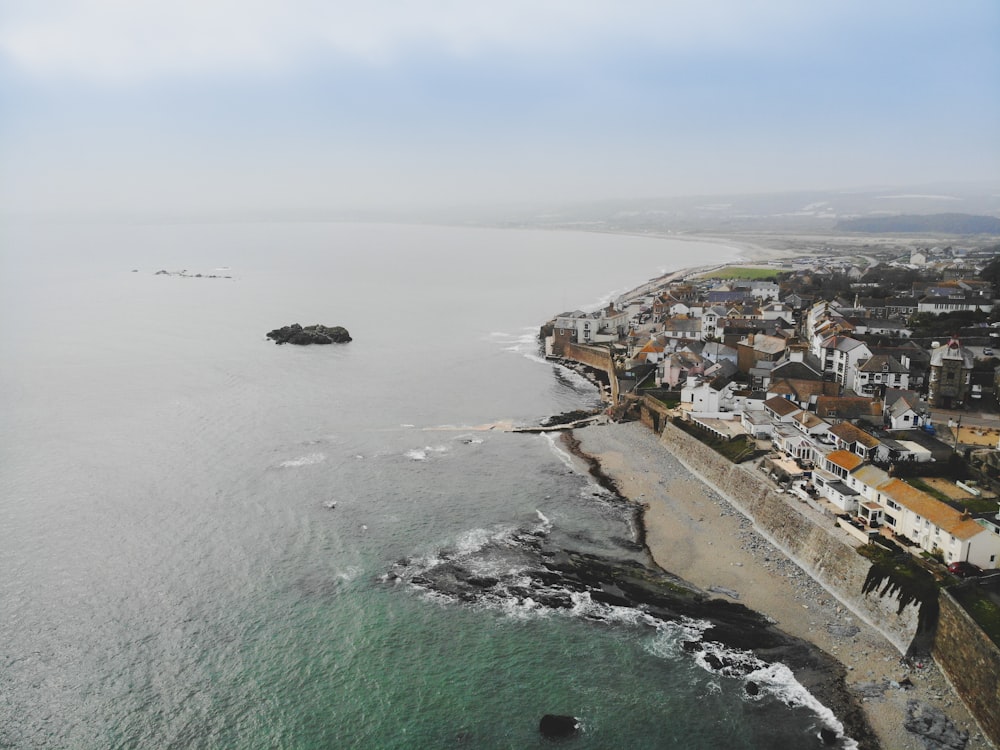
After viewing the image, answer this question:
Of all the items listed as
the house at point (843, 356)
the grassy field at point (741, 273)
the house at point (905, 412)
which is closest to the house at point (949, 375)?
the house at point (905, 412)

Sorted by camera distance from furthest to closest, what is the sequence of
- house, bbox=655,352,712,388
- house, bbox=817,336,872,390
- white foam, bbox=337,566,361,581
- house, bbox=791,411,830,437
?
house, bbox=655,352,712,388, house, bbox=817,336,872,390, house, bbox=791,411,830,437, white foam, bbox=337,566,361,581

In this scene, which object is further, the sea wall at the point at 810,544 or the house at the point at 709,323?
the house at the point at 709,323

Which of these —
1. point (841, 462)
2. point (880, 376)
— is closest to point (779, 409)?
point (841, 462)

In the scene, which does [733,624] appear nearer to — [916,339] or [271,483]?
[271,483]

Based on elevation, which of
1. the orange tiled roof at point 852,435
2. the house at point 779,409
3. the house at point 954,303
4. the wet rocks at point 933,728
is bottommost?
the wet rocks at point 933,728

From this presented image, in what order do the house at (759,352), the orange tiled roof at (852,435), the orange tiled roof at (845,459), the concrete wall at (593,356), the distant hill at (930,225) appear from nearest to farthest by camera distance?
1. the orange tiled roof at (845,459)
2. the orange tiled roof at (852,435)
3. the house at (759,352)
4. the concrete wall at (593,356)
5. the distant hill at (930,225)

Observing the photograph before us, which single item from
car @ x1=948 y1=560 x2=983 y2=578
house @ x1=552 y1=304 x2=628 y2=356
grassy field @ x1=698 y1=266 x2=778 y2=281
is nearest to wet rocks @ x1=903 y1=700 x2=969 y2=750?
car @ x1=948 y1=560 x2=983 y2=578

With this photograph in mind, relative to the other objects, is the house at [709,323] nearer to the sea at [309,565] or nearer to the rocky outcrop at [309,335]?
the sea at [309,565]

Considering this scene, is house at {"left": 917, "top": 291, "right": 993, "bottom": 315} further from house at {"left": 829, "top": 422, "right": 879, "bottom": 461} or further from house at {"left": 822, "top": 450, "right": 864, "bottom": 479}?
house at {"left": 822, "top": 450, "right": 864, "bottom": 479}
